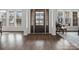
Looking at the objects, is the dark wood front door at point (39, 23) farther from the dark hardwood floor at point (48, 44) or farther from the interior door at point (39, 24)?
the dark hardwood floor at point (48, 44)

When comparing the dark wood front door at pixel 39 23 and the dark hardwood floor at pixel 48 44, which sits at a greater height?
the dark wood front door at pixel 39 23

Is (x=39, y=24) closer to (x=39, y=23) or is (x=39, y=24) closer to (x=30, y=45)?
(x=39, y=23)

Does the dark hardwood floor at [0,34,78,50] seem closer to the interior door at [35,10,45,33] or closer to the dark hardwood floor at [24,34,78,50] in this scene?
the dark hardwood floor at [24,34,78,50]

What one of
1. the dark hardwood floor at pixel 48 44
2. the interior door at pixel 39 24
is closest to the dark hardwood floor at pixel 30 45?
the dark hardwood floor at pixel 48 44

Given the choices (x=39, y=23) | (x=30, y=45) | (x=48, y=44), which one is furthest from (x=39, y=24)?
(x=30, y=45)

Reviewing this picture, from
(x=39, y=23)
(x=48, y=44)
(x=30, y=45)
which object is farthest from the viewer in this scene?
(x=39, y=23)

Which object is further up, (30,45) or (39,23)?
(39,23)

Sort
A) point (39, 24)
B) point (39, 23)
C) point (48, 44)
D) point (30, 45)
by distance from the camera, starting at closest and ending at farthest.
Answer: point (30, 45), point (48, 44), point (39, 24), point (39, 23)

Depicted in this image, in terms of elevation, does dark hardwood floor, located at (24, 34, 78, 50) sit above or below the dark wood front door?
below

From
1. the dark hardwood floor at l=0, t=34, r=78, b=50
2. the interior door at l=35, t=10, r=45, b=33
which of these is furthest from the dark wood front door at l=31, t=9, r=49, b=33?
the dark hardwood floor at l=0, t=34, r=78, b=50

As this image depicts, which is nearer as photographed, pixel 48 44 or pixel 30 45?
pixel 30 45
